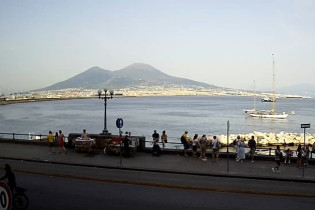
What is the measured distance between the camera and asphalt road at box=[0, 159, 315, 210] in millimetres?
12641

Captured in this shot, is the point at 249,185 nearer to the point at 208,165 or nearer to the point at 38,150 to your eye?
the point at 208,165

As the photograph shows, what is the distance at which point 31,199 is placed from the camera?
13.1m

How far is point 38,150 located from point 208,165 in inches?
436

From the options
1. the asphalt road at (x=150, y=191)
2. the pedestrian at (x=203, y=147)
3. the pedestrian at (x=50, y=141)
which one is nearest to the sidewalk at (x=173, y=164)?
the pedestrian at (x=50, y=141)

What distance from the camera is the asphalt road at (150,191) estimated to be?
12641 mm

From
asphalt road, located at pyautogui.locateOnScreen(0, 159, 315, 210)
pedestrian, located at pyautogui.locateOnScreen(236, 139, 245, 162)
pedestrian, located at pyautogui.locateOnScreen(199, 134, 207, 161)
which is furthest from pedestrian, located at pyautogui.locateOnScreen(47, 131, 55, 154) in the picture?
pedestrian, located at pyautogui.locateOnScreen(236, 139, 245, 162)

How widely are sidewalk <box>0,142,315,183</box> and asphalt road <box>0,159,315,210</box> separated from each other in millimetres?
585

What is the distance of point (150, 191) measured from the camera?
47.5 ft

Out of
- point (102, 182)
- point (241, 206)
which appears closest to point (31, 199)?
point (102, 182)

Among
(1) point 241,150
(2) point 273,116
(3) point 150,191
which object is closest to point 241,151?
(1) point 241,150

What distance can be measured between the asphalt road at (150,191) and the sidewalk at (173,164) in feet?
1.92

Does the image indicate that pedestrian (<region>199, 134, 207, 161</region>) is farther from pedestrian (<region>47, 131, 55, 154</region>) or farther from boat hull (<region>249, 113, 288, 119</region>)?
boat hull (<region>249, 113, 288, 119</region>)

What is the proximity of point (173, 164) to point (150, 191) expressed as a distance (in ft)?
16.5

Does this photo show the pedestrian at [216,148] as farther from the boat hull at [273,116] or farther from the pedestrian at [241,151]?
the boat hull at [273,116]
